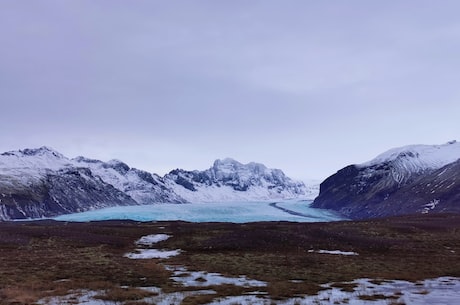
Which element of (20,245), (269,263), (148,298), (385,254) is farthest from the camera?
(20,245)

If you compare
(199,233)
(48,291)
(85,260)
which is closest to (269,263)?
(85,260)

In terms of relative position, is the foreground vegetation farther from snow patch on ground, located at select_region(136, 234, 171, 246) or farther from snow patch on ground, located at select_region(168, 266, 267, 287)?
snow patch on ground, located at select_region(136, 234, 171, 246)

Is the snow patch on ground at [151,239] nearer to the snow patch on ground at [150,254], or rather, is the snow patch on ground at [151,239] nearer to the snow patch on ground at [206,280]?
the snow patch on ground at [150,254]

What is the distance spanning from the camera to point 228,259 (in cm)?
4947

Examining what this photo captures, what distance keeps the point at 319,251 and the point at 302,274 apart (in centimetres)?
1742

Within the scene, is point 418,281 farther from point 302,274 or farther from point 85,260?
point 85,260

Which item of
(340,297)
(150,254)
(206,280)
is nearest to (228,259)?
(150,254)

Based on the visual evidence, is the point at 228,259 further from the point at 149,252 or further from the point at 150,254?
the point at 149,252

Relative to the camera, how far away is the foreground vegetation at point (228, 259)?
3381 centimetres

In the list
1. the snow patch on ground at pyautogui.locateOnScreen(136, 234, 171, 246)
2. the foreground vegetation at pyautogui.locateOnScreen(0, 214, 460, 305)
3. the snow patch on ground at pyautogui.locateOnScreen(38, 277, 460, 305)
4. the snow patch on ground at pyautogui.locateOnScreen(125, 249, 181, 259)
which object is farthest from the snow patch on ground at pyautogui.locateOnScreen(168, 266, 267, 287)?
the snow patch on ground at pyautogui.locateOnScreen(136, 234, 171, 246)

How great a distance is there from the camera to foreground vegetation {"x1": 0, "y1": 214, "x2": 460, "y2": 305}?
111 feet

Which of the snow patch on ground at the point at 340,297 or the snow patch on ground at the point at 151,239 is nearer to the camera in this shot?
the snow patch on ground at the point at 340,297

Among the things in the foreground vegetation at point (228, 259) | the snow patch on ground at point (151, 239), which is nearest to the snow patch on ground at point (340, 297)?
the foreground vegetation at point (228, 259)

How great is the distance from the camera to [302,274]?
131 ft
